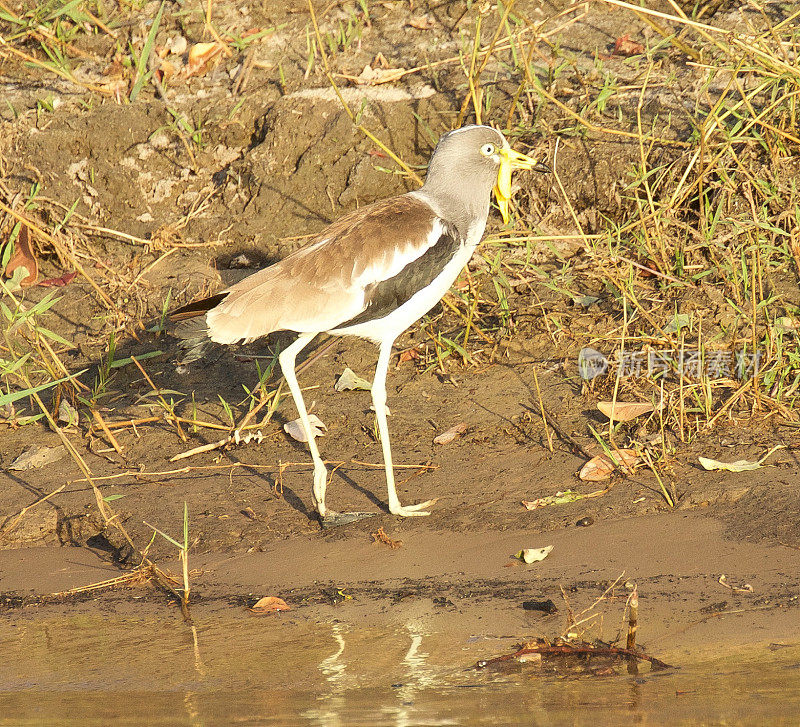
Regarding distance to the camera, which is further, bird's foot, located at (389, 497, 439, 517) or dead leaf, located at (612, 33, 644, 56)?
dead leaf, located at (612, 33, 644, 56)

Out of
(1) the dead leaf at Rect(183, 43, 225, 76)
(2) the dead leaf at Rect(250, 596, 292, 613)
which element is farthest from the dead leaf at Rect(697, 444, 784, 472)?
(1) the dead leaf at Rect(183, 43, 225, 76)

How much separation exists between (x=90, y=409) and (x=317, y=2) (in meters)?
3.60

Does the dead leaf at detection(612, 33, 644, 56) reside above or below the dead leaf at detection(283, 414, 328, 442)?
above

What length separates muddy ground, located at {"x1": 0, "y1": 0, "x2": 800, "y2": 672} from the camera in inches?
150

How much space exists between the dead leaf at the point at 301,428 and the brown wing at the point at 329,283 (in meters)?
0.68

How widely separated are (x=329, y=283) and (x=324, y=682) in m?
1.85

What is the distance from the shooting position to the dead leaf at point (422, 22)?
7168 millimetres

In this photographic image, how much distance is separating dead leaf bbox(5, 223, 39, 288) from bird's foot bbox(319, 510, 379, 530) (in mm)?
Answer: 2943

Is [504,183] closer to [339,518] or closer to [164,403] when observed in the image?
[339,518]

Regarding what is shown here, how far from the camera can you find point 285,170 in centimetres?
656

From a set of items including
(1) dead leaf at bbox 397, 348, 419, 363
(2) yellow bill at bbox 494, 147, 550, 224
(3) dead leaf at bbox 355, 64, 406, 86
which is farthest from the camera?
(3) dead leaf at bbox 355, 64, 406, 86

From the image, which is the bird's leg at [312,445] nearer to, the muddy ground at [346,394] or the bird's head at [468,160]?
the muddy ground at [346,394]

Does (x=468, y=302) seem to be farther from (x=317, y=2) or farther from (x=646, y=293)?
(x=317, y=2)

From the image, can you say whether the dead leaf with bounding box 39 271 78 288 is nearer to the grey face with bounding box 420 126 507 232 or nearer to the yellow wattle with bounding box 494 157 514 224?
the grey face with bounding box 420 126 507 232
